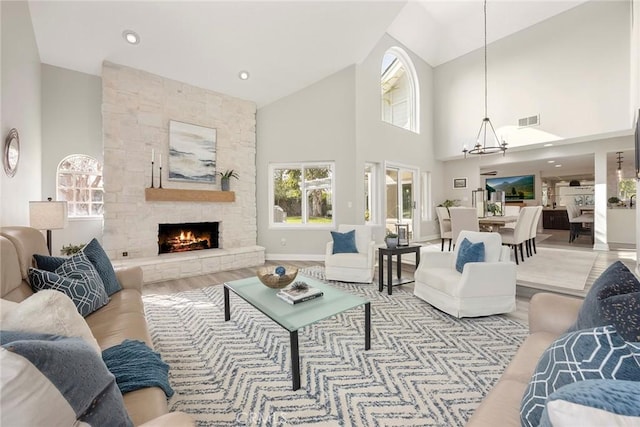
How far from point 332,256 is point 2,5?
4185mm

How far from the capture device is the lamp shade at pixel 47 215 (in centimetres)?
281

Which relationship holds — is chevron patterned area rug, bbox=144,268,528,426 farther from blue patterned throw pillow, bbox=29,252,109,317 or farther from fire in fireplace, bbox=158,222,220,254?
fire in fireplace, bbox=158,222,220,254

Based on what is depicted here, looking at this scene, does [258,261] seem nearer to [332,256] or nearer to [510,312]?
[332,256]

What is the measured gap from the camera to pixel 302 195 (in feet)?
19.7

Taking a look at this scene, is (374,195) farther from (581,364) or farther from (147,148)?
(581,364)

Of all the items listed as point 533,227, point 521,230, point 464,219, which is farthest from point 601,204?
point 464,219

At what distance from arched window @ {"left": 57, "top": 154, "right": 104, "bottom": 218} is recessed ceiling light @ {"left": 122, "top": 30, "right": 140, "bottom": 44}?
2.16 meters

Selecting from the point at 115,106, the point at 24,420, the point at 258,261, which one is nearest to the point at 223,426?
the point at 24,420

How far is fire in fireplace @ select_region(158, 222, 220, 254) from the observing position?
485 cm

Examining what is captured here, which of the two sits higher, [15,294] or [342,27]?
[342,27]

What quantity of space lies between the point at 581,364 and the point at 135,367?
65.3 inches

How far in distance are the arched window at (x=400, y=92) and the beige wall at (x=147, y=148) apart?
393cm

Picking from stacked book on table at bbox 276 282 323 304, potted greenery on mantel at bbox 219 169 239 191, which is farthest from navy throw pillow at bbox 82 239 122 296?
potted greenery on mantel at bbox 219 169 239 191

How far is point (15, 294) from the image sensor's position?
160cm
